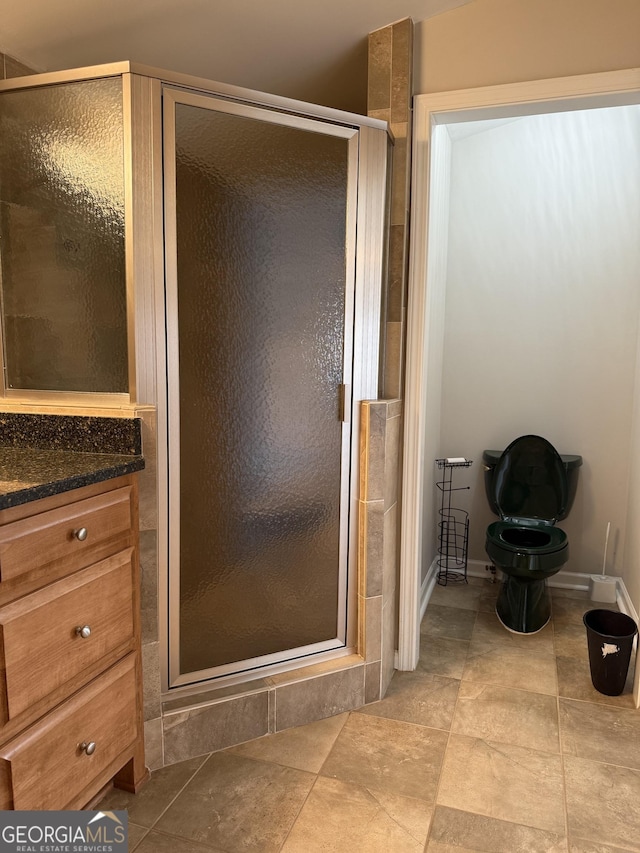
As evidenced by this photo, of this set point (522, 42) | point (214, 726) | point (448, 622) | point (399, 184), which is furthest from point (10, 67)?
point (448, 622)

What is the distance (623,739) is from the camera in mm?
2084

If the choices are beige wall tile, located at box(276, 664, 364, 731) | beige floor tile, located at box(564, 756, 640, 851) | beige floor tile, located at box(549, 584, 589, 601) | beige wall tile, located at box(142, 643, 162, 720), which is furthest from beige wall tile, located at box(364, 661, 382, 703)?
beige floor tile, located at box(549, 584, 589, 601)

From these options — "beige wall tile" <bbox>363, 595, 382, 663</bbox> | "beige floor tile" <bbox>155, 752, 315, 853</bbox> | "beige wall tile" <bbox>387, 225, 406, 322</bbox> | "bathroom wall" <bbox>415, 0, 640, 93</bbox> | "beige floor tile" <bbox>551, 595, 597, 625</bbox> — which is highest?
"bathroom wall" <bbox>415, 0, 640, 93</bbox>

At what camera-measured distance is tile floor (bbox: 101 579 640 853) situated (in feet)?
5.35

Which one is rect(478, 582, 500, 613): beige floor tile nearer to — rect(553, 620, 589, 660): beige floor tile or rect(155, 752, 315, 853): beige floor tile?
rect(553, 620, 589, 660): beige floor tile

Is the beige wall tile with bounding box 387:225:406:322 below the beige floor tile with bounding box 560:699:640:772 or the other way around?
the other way around

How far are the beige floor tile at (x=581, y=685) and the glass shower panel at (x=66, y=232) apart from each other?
206 centimetres

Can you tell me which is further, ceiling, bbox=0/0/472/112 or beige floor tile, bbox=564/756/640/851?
ceiling, bbox=0/0/472/112

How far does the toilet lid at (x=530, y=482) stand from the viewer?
10.4 ft

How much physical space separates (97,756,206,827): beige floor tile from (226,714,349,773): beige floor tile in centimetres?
18

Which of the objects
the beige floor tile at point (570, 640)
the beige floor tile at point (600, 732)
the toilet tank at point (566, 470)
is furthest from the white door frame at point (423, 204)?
the toilet tank at point (566, 470)

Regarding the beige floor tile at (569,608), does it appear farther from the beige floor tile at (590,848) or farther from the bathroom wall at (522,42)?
the bathroom wall at (522,42)

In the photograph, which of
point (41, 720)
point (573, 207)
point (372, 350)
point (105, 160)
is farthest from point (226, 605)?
point (573, 207)

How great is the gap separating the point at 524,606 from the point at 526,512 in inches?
21.8
